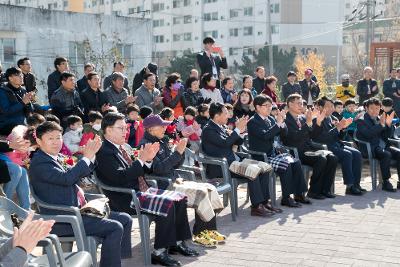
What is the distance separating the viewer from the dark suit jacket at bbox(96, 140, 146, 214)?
5.61m

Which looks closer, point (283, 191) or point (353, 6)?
point (283, 191)

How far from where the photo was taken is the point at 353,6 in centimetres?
6438

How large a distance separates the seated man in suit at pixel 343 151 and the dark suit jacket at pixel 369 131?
386mm

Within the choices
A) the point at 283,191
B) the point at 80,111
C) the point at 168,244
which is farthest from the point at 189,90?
the point at 168,244

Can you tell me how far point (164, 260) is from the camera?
5.61 m

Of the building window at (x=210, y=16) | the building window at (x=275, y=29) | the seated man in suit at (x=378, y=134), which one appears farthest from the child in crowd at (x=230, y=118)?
the building window at (x=210, y=16)

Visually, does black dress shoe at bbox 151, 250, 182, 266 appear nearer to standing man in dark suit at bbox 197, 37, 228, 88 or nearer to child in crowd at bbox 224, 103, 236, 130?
child in crowd at bbox 224, 103, 236, 130

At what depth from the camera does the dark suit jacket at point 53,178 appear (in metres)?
4.86

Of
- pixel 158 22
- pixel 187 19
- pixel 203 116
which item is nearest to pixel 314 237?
pixel 203 116

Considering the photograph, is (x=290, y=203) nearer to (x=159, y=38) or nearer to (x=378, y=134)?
(x=378, y=134)

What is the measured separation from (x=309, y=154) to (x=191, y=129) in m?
1.82

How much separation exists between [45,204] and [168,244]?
4.34ft

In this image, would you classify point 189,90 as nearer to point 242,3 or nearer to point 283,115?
point 283,115

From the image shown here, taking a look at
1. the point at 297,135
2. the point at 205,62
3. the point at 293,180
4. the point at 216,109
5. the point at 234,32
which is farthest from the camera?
the point at 234,32
